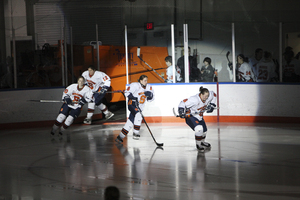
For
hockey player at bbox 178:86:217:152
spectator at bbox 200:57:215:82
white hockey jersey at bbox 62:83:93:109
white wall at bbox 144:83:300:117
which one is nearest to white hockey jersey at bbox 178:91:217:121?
hockey player at bbox 178:86:217:152

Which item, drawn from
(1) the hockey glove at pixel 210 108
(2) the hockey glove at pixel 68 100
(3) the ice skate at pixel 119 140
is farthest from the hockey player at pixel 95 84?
(1) the hockey glove at pixel 210 108

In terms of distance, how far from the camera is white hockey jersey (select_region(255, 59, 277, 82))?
842 cm

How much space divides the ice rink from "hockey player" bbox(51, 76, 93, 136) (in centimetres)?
27

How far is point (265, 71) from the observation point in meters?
8.48

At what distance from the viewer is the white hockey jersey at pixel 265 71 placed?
8.42m

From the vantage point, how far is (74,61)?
9344 mm

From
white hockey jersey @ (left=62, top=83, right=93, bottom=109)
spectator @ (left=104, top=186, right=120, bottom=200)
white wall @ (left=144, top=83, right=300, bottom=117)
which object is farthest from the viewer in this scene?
white wall @ (left=144, top=83, right=300, bottom=117)

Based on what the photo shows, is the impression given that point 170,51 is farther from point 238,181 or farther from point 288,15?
point 238,181

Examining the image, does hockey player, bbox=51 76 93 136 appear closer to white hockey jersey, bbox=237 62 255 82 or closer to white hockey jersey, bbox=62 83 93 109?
white hockey jersey, bbox=62 83 93 109

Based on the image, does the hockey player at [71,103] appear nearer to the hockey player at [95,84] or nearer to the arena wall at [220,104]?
the hockey player at [95,84]

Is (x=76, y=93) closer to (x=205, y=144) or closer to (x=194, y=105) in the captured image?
(x=194, y=105)

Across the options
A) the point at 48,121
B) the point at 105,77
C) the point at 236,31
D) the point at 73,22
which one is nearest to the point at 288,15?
the point at 236,31

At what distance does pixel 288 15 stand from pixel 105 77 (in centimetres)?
436

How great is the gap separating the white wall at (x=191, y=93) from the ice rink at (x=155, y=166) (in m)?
0.89
